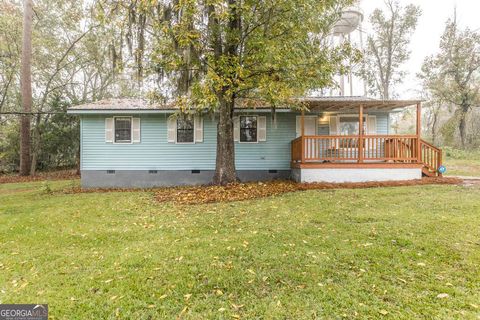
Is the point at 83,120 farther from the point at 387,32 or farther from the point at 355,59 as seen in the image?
the point at 387,32

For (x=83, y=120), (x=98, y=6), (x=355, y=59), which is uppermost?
(x=98, y=6)

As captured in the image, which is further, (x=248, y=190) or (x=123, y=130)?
(x=123, y=130)

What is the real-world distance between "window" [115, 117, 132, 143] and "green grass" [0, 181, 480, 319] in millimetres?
5181

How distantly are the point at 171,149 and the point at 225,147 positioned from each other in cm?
311

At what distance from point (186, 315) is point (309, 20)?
7.95m

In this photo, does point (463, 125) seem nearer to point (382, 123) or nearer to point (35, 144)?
point (382, 123)

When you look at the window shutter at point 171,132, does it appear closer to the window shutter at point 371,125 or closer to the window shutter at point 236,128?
the window shutter at point 236,128

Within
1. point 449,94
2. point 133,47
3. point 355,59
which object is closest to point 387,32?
point 449,94

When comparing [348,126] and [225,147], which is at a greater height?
[348,126]

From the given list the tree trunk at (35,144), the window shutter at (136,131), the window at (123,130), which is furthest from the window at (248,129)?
the tree trunk at (35,144)

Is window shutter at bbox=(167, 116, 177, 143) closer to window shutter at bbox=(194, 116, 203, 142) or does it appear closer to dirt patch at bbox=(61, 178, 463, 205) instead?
window shutter at bbox=(194, 116, 203, 142)

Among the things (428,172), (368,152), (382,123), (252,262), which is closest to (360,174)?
(368,152)

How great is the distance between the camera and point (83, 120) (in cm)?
1084

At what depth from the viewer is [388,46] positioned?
20391mm
